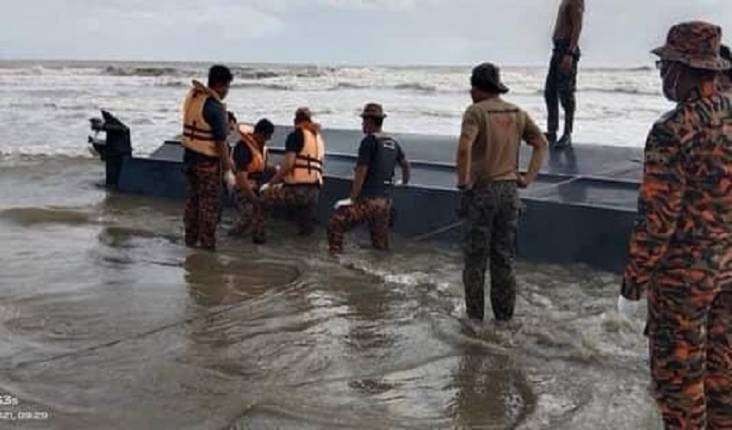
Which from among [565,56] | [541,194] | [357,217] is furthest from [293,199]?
[565,56]

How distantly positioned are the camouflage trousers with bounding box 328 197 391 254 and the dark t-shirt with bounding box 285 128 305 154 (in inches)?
34.7

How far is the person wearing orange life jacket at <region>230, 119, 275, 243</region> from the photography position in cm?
916

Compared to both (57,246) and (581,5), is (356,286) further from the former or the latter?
(581,5)

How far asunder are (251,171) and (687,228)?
6614mm

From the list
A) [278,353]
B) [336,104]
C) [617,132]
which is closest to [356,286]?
[278,353]

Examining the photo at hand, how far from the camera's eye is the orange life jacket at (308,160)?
893 centimetres

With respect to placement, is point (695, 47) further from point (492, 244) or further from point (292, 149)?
point (292, 149)

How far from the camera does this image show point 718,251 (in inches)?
132

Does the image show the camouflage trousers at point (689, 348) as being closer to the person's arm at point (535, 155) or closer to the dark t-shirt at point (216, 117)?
the person's arm at point (535, 155)

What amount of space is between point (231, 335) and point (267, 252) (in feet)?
9.77

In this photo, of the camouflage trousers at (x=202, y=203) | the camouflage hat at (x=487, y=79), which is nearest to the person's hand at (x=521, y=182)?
the camouflage hat at (x=487, y=79)

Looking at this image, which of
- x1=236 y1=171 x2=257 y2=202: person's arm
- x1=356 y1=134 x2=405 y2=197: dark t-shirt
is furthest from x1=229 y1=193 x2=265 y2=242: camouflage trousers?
x1=356 y1=134 x2=405 y2=197: dark t-shirt

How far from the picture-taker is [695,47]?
3.31 m

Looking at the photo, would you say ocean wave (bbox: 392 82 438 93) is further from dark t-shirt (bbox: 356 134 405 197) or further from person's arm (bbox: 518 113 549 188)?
person's arm (bbox: 518 113 549 188)
